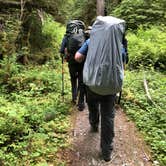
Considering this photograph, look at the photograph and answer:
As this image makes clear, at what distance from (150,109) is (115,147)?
247cm

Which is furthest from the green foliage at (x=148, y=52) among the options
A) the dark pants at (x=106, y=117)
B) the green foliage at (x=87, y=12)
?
the green foliage at (x=87, y=12)

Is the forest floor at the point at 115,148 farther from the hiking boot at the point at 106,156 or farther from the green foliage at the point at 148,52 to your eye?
the green foliage at the point at 148,52

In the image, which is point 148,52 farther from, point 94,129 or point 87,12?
point 87,12

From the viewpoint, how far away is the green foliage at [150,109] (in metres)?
6.23

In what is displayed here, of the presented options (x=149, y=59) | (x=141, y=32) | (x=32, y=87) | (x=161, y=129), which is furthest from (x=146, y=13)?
(x=161, y=129)

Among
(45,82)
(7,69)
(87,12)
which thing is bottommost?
(45,82)

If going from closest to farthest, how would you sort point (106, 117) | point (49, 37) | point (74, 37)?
point (106, 117) → point (74, 37) → point (49, 37)

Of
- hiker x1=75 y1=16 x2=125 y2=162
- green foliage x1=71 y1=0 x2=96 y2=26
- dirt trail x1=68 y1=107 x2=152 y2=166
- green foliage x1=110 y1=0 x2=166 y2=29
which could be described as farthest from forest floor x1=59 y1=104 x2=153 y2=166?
green foliage x1=71 y1=0 x2=96 y2=26

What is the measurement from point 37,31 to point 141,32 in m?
6.73

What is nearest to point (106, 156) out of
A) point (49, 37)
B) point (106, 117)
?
point (106, 117)

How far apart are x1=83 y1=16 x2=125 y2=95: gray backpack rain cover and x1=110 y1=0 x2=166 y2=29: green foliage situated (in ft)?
45.7

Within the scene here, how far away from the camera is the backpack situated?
7.33 m

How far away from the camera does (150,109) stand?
318 inches

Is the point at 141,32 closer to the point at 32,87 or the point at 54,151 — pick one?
the point at 32,87
